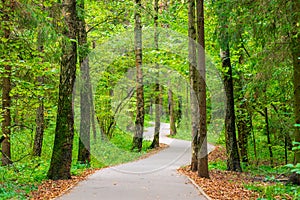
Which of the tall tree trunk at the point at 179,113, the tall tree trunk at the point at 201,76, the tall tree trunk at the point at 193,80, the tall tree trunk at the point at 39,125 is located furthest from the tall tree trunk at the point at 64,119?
the tall tree trunk at the point at 179,113

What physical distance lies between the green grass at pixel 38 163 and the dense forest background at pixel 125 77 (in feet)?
0.19

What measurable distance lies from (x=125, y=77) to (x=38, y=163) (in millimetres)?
12518

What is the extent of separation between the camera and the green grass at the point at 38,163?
8812 mm

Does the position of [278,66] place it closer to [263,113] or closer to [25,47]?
[263,113]

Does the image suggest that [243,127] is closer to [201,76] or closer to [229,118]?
[229,118]

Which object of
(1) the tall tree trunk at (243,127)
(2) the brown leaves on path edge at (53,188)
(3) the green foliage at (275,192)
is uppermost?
(1) the tall tree trunk at (243,127)

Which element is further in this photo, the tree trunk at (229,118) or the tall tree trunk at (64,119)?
the tree trunk at (229,118)

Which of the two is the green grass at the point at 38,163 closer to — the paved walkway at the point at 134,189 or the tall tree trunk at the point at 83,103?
the tall tree trunk at the point at 83,103

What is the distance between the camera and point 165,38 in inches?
897

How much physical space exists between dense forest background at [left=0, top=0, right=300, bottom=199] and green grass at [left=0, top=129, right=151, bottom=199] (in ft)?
0.19

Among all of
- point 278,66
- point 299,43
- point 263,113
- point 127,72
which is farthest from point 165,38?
point 299,43

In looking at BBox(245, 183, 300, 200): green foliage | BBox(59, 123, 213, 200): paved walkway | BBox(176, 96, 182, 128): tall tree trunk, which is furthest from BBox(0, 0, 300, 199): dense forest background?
BBox(176, 96, 182, 128): tall tree trunk

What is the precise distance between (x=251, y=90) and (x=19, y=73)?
29.7ft

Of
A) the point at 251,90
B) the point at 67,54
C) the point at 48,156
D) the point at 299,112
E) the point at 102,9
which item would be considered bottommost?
the point at 48,156
